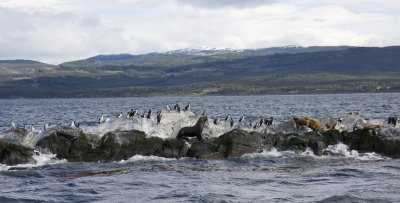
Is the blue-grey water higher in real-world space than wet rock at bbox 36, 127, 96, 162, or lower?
lower

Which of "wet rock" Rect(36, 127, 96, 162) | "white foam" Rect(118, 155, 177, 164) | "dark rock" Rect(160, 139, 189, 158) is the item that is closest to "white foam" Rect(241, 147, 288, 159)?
"dark rock" Rect(160, 139, 189, 158)

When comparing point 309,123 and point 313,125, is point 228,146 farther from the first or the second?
point 313,125

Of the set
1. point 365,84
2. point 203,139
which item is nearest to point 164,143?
point 203,139

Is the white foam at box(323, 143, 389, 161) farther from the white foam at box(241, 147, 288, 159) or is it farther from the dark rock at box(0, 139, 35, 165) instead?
the dark rock at box(0, 139, 35, 165)

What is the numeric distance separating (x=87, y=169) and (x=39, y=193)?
4.10 m

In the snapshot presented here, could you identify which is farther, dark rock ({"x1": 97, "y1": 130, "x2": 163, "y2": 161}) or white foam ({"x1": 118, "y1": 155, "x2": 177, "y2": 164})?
dark rock ({"x1": 97, "y1": 130, "x2": 163, "y2": 161})

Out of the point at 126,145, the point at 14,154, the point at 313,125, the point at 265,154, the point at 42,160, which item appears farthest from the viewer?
the point at 313,125

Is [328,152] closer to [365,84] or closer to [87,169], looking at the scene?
[87,169]

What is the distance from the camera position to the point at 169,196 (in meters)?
16.3

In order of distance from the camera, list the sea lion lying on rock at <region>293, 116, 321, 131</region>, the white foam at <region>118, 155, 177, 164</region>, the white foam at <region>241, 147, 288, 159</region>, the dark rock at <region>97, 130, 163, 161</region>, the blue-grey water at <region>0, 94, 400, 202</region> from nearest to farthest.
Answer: the blue-grey water at <region>0, 94, 400, 202</region> → the white foam at <region>118, 155, 177, 164</region> → the dark rock at <region>97, 130, 163, 161</region> → the white foam at <region>241, 147, 288, 159</region> → the sea lion lying on rock at <region>293, 116, 321, 131</region>

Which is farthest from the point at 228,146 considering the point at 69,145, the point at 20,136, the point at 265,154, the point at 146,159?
the point at 20,136

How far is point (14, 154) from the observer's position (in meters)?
21.6

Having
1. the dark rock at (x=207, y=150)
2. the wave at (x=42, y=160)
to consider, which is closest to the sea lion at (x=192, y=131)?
the dark rock at (x=207, y=150)

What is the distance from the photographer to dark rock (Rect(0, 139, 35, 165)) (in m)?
21.5
